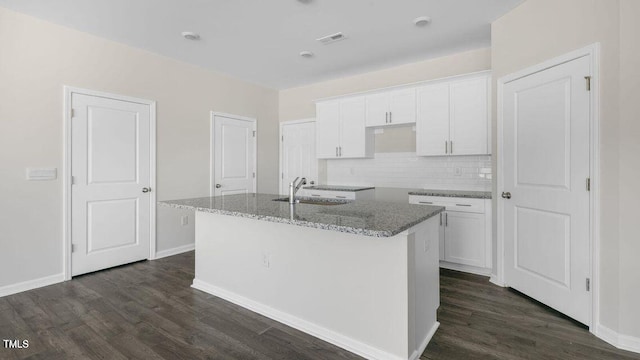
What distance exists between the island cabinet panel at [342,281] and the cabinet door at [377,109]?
239 centimetres

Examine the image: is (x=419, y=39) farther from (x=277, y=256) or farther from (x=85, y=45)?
(x=85, y=45)

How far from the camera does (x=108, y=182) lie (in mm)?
3584

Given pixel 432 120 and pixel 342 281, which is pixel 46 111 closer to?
pixel 342 281

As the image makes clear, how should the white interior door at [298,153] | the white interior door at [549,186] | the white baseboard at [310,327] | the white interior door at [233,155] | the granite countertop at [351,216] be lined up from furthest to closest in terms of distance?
the white interior door at [298,153] < the white interior door at [233,155] < the white interior door at [549,186] < the white baseboard at [310,327] < the granite countertop at [351,216]

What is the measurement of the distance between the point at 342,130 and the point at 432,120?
137cm

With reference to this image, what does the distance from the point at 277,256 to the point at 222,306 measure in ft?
2.40

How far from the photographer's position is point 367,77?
4.79 meters

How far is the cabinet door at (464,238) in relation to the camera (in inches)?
133

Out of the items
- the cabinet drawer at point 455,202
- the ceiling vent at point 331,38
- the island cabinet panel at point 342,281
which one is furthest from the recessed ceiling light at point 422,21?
the island cabinet panel at point 342,281

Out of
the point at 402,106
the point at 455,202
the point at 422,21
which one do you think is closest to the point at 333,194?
the point at 402,106

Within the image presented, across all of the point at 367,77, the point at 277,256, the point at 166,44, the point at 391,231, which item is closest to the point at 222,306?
the point at 277,256

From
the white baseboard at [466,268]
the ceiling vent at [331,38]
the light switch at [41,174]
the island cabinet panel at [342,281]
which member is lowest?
the white baseboard at [466,268]

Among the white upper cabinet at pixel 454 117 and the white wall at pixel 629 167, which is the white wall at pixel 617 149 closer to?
the white wall at pixel 629 167

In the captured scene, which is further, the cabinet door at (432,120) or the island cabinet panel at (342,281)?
the cabinet door at (432,120)
